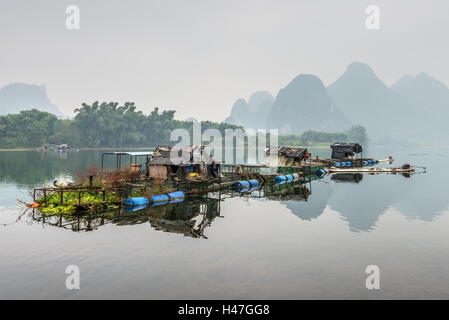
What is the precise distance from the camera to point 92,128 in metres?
170

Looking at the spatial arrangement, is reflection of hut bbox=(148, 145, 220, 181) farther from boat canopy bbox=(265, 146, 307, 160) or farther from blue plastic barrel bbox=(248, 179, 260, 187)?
boat canopy bbox=(265, 146, 307, 160)

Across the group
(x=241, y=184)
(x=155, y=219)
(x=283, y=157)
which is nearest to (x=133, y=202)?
(x=155, y=219)

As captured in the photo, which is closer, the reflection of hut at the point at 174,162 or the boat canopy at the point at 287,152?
the reflection of hut at the point at 174,162

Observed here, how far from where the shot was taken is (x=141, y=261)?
715 inches

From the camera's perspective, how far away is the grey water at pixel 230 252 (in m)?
15.1

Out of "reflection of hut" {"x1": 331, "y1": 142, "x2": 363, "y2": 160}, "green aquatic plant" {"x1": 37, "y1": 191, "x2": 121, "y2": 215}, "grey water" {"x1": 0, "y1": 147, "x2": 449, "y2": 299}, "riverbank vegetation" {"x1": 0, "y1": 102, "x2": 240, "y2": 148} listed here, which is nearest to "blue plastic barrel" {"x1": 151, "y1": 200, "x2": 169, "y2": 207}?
"grey water" {"x1": 0, "y1": 147, "x2": 449, "y2": 299}

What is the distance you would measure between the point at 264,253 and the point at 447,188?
4341cm

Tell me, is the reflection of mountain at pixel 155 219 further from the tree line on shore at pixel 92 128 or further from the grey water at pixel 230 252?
the tree line on shore at pixel 92 128

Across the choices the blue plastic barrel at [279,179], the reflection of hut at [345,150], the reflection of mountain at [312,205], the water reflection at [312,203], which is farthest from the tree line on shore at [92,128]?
the reflection of mountain at [312,205]

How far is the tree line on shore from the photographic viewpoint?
500 ft

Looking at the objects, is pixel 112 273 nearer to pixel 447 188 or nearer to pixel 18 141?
pixel 447 188

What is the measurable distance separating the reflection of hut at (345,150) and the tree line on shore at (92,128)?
399 ft

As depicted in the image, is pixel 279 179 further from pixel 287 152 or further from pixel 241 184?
pixel 287 152
